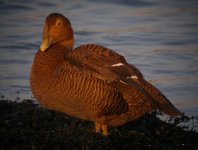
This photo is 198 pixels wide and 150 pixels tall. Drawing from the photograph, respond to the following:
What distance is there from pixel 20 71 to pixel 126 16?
5251mm

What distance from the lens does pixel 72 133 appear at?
22.3 ft

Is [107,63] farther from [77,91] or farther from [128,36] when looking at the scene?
[128,36]

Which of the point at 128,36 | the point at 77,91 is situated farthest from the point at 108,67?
the point at 128,36

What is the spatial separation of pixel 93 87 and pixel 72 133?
23.1 inches

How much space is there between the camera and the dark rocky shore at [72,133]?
21.2 ft

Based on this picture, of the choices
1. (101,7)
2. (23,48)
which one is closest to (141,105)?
(23,48)

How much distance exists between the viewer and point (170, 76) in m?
11.8

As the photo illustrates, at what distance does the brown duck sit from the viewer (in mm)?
7039

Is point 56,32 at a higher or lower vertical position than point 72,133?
higher

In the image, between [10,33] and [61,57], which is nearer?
[61,57]

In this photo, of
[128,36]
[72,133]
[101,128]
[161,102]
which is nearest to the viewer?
[72,133]

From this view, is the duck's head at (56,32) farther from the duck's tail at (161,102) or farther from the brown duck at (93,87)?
the duck's tail at (161,102)

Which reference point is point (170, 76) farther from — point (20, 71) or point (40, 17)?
point (40, 17)

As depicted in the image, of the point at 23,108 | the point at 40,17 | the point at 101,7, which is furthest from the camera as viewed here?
the point at 101,7
